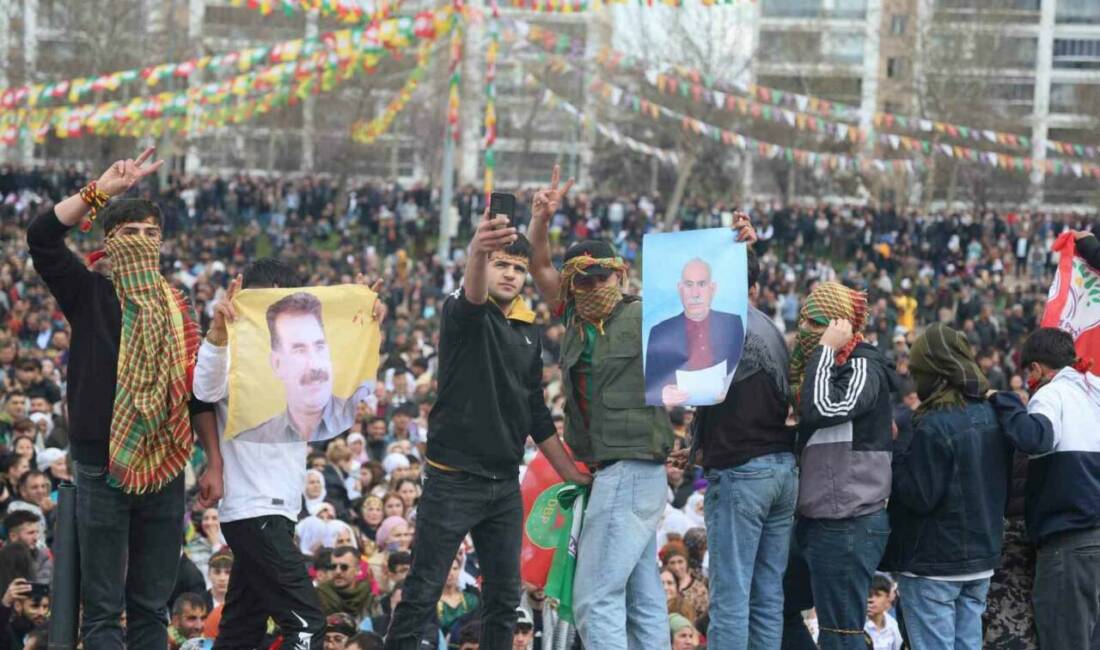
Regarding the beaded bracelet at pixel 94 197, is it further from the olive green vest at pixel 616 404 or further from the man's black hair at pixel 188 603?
the man's black hair at pixel 188 603

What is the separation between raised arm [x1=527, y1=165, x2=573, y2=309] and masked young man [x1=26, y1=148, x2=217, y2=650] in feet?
4.28

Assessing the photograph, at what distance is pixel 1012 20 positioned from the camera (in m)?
48.9

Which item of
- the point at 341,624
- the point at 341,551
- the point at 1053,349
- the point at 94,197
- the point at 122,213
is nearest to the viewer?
the point at 94,197

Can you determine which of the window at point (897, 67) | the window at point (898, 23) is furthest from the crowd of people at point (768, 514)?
the window at point (898, 23)

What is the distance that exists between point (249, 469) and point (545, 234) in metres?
1.35

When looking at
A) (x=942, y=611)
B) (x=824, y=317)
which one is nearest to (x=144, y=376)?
(x=824, y=317)

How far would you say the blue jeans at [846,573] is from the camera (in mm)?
5629

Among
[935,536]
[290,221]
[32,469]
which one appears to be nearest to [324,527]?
[32,469]

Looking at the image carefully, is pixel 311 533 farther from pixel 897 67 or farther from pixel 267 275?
pixel 897 67

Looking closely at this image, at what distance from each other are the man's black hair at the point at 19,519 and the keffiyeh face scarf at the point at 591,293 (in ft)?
13.4

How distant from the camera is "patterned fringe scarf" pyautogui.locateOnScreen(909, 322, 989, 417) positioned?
5734mm

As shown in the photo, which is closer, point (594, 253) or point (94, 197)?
point (94, 197)

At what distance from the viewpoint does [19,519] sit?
8.42 m

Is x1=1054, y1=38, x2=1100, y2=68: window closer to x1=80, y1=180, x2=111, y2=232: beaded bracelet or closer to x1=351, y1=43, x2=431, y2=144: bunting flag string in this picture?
x1=351, y1=43, x2=431, y2=144: bunting flag string
